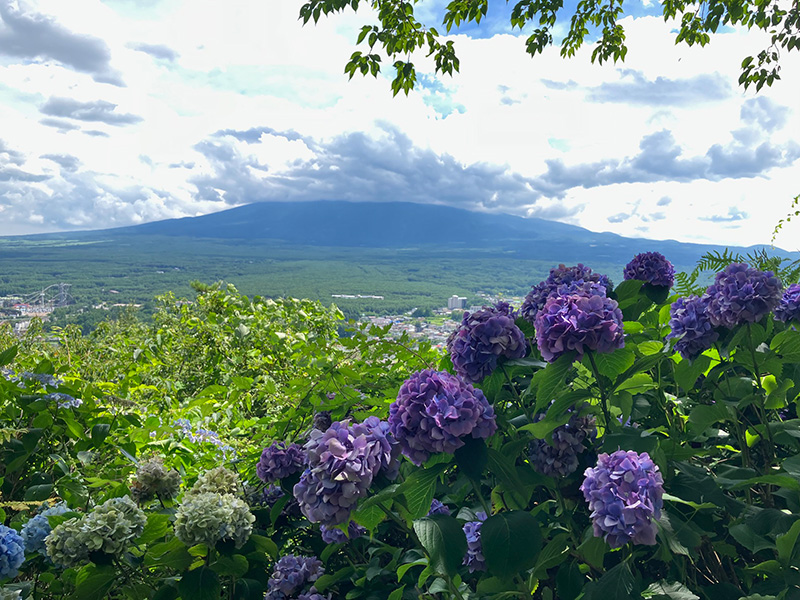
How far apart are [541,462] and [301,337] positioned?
10.3 feet

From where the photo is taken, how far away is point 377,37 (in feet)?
16.6

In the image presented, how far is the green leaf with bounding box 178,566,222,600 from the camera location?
158cm

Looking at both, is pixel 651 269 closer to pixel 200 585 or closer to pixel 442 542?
pixel 442 542

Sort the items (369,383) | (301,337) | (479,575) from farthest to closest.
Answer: (301,337)
(369,383)
(479,575)

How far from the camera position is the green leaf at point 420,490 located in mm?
1252

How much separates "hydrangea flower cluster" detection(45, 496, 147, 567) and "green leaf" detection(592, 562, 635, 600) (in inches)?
51.8

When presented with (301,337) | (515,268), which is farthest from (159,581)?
(515,268)

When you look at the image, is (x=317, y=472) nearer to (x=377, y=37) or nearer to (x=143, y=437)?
(x=143, y=437)

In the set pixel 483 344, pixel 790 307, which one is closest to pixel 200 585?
pixel 483 344

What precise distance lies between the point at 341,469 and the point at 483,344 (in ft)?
1.62

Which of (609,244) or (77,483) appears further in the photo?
(609,244)

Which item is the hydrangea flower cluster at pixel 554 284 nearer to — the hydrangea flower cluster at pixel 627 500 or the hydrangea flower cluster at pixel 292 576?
the hydrangea flower cluster at pixel 627 500

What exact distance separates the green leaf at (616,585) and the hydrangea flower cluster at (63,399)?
2016 mm

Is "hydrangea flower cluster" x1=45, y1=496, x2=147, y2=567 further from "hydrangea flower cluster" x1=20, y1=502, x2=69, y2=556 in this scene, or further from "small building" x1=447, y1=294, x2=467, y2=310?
"small building" x1=447, y1=294, x2=467, y2=310
